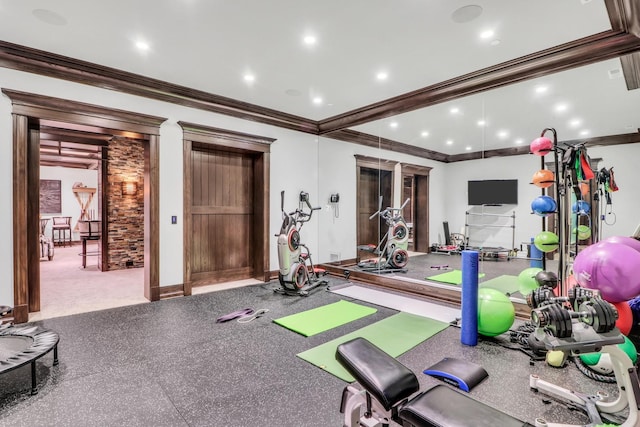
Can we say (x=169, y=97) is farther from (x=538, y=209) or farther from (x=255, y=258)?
(x=538, y=209)

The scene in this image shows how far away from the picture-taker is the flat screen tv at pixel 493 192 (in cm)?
451

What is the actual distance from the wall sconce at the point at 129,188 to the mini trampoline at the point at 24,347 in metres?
4.78

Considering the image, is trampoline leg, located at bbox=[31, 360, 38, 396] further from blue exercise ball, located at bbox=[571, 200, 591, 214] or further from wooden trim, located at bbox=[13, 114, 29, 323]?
blue exercise ball, located at bbox=[571, 200, 591, 214]

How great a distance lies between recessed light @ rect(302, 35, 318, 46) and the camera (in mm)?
3547

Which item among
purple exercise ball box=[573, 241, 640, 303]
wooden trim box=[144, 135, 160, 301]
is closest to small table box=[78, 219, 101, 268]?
wooden trim box=[144, 135, 160, 301]

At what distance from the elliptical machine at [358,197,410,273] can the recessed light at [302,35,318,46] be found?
3.35 metres

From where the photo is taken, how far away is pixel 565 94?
4.18m

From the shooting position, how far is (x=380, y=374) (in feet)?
5.32

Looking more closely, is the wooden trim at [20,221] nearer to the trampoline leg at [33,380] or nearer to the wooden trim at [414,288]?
the trampoline leg at [33,380]

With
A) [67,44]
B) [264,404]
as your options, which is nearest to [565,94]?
[264,404]

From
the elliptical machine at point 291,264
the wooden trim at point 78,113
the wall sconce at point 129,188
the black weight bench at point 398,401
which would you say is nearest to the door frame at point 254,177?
the wooden trim at point 78,113

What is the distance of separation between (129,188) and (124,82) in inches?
139

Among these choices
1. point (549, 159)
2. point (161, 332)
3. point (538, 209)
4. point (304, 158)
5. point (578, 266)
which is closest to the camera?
point (578, 266)

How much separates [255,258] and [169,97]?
10.4 ft
